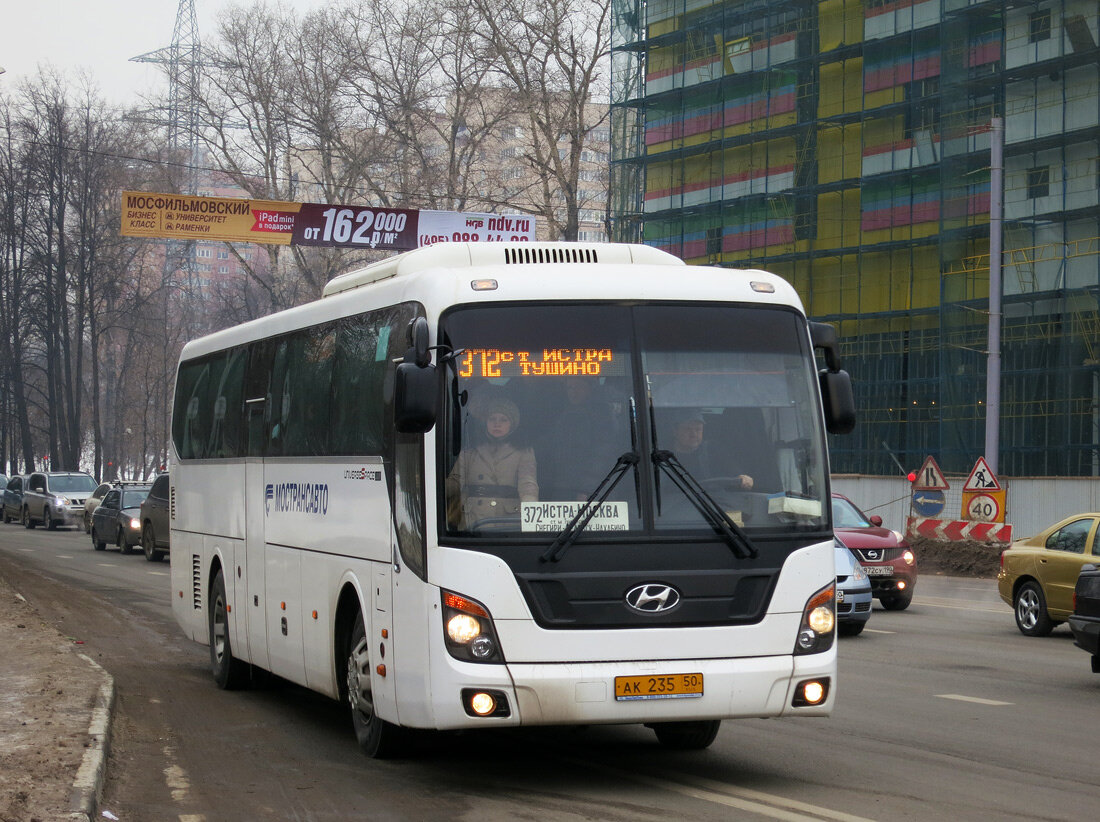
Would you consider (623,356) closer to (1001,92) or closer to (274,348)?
(274,348)

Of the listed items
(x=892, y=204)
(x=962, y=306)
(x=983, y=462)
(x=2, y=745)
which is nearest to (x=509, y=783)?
(x=2, y=745)

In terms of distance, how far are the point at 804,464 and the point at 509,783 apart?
2320mm

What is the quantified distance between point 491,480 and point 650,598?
3.26 feet

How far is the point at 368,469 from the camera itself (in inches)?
364

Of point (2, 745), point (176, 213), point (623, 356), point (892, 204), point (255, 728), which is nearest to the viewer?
point (623, 356)

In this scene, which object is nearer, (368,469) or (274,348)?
→ (368,469)

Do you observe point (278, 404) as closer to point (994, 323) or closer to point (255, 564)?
point (255, 564)

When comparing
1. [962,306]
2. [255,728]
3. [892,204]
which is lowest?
[255,728]

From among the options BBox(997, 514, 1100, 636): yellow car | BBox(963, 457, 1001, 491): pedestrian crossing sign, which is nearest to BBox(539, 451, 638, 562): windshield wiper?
BBox(997, 514, 1100, 636): yellow car

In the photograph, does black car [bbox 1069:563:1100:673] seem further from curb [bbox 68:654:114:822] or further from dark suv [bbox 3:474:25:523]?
dark suv [bbox 3:474:25:523]

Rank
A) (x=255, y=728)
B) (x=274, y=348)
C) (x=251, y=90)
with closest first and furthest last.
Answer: (x=255, y=728) → (x=274, y=348) → (x=251, y=90)

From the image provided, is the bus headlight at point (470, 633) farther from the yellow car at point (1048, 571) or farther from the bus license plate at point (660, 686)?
the yellow car at point (1048, 571)

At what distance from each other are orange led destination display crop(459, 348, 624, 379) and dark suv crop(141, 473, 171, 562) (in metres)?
26.1

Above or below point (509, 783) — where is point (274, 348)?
above
